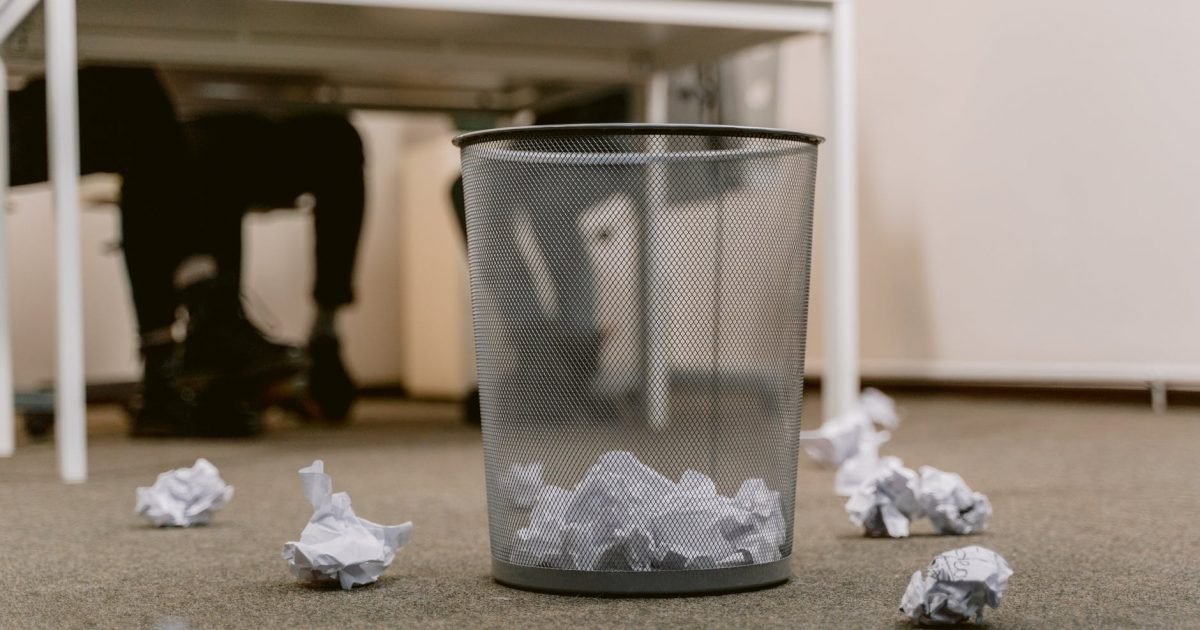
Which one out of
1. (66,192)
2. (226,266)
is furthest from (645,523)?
(226,266)

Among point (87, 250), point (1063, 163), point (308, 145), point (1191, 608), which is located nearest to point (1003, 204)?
point (1063, 163)

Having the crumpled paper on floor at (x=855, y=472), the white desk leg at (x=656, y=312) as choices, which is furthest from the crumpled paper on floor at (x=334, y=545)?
the crumpled paper on floor at (x=855, y=472)

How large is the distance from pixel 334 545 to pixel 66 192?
688 millimetres

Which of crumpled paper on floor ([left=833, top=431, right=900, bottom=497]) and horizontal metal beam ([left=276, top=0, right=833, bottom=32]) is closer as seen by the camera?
crumpled paper on floor ([left=833, top=431, right=900, bottom=497])

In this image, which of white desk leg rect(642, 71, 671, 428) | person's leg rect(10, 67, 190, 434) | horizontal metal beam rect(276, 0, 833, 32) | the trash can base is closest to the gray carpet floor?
the trash can base

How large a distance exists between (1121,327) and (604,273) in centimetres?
153

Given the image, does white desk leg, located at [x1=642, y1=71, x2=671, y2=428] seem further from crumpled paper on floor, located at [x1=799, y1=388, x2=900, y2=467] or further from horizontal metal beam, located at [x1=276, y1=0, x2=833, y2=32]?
horizontal metal beam, located at [x1=276, y1=0, x2=833, y2=32]

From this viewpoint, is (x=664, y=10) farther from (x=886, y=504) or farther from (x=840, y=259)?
(x=886, y=504)

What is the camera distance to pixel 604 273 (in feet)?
2.47

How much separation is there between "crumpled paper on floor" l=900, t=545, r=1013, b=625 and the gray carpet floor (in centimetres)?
1

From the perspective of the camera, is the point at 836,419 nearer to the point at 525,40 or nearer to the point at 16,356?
the point at 525,40

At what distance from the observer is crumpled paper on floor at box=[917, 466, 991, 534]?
37.9 inches

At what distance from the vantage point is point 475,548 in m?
0.93

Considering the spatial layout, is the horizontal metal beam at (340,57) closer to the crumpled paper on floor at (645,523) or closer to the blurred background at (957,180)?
the blurred background at (957,180)
